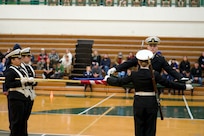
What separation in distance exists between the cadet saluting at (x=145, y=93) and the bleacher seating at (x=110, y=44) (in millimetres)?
16292

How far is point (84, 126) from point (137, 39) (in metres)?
15.2

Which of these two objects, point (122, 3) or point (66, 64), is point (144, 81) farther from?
point (122, 3)

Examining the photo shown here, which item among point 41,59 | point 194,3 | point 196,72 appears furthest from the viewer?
point 194,3

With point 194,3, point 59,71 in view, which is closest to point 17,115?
point 59,71

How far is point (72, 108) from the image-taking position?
13375 mm

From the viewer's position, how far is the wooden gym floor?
30.6 ft

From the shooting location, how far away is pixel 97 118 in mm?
11312

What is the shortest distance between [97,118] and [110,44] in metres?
13.5

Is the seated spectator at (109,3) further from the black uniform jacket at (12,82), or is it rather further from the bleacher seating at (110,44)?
the black uniform jacket at (12,82)

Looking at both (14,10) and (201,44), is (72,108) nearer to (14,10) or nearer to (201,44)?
(201,44)

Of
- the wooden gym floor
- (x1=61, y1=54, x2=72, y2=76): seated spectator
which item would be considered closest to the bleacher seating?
(x1=61, y1=54, x2=72, y2=76): seated spectator

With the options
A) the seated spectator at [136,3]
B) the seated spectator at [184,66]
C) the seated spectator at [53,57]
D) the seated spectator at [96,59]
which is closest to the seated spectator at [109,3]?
the seated spectator at [136,3]

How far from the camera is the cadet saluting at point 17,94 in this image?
6.85 metres

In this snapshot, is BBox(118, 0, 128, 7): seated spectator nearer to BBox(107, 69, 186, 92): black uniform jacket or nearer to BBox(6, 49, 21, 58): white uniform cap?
BBox(6, 49, 21, 58): white uniform cap
